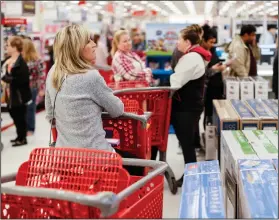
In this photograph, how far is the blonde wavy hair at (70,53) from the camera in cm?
279

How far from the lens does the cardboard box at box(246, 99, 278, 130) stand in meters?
3.79

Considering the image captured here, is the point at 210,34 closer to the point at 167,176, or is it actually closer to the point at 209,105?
the point at 209,105

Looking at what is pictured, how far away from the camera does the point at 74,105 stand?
2748 millimetres

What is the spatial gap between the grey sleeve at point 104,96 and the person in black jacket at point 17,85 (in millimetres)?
4501

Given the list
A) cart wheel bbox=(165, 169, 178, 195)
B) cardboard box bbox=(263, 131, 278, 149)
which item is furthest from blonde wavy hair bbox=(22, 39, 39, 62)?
cardboard box bbox=(263, 131, 278, 149)

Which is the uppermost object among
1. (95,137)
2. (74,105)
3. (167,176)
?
(74,105)

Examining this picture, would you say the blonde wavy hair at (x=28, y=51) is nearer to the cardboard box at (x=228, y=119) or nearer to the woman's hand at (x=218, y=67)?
the woman's hand at (x=218, y=67)

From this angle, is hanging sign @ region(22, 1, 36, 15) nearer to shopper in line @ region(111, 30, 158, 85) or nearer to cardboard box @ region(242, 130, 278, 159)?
shopper in line @ region(111, 30, 158, 85)

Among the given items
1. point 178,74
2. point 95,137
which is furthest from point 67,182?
point 178,74

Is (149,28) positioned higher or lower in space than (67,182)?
higher

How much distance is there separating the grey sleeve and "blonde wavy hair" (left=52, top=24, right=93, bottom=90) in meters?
0.12

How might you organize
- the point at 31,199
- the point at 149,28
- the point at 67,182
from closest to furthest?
the point at 31,199 < the point at 67,182 < the point at 149,28

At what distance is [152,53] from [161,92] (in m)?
4.05

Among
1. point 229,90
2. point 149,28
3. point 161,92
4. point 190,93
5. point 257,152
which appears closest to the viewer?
point 257,152
